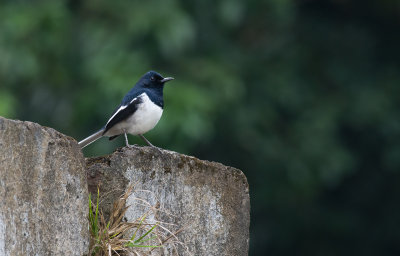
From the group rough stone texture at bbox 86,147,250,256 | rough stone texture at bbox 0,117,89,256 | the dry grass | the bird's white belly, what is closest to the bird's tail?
the bird's white belly

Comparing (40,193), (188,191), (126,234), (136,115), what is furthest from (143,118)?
(40,193)

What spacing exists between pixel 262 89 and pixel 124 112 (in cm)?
1041

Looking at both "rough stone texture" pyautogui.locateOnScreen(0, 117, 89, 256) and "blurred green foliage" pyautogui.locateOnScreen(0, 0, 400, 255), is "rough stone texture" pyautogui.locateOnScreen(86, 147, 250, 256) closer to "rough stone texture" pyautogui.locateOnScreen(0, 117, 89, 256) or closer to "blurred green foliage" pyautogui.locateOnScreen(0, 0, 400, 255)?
"rough stone texture" pyautogui.locateOnScreen(0, 117, 89, 256)

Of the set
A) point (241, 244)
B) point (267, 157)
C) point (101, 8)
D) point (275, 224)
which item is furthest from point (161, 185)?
point (275, 224)

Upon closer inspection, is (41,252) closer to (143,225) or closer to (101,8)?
(143,225)

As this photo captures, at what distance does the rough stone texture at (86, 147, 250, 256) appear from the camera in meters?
3.74

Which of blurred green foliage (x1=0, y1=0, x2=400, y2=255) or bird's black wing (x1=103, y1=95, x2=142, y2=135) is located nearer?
bird's black wing (x1=103, y1=95, x2=142, y2=135)

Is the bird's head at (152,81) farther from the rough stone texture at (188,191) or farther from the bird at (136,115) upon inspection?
the rough stone texture at (188,191)

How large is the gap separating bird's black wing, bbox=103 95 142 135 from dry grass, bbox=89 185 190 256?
6.98 feet

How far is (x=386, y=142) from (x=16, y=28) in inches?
264

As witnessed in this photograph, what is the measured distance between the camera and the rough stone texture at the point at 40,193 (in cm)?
311

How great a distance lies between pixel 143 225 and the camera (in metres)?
3.69

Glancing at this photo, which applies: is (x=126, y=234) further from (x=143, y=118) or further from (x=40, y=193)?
(x=143, y=118)

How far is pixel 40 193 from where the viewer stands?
10.6ft
